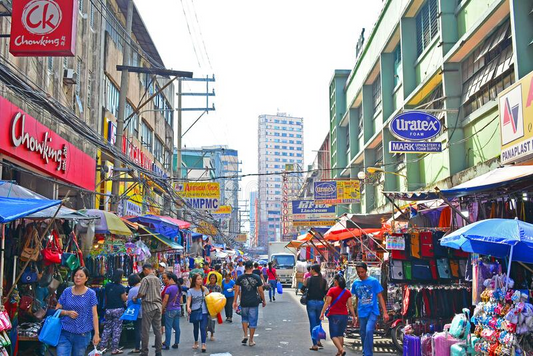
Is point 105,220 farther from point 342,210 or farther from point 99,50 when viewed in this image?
point 342,210

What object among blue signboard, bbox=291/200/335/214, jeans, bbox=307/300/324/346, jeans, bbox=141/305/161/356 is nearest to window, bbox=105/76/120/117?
blue signboard, bbox=291/200/335/214

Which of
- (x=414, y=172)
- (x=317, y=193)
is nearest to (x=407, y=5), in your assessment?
(x=414, y=172)

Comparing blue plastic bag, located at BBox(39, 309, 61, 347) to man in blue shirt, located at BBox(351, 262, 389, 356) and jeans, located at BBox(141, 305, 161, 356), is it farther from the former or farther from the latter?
man in blue shirt, located at BBox(351, 262, 389, 356)

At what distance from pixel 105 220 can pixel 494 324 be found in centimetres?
893

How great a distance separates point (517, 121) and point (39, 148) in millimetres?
12212

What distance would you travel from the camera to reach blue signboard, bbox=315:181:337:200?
93.4 feet

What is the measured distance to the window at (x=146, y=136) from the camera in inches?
1233

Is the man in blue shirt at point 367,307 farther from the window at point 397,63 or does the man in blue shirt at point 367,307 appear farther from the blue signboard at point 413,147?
the window at point 397,63

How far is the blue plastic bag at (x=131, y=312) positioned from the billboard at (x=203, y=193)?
1614cm

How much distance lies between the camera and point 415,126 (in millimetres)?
16297

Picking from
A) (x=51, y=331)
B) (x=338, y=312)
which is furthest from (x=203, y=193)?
(x=51, y=331)

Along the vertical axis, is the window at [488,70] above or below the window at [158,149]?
below

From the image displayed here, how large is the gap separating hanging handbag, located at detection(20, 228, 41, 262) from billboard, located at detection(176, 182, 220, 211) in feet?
55.4

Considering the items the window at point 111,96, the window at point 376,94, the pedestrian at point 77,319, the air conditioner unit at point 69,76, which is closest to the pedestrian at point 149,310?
the pedestrian at point 77,319
